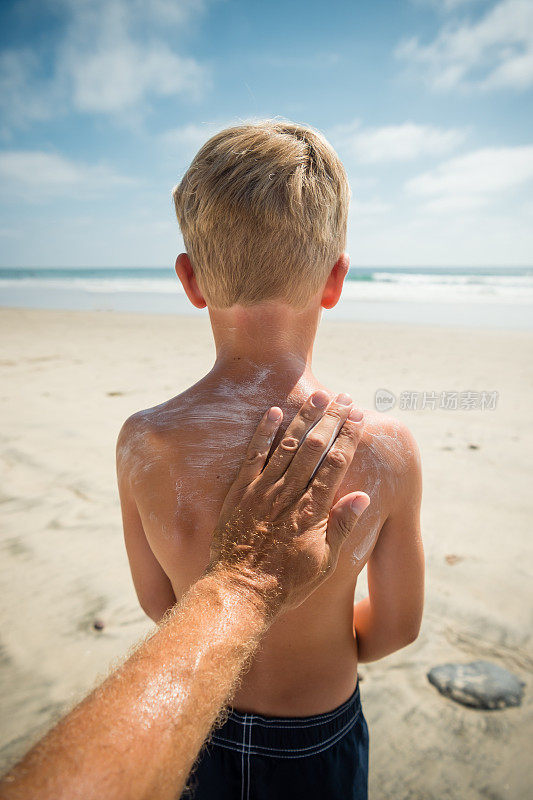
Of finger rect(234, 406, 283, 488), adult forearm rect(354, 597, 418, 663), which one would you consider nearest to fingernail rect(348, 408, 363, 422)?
finger rect(234, 406, 283, 488)

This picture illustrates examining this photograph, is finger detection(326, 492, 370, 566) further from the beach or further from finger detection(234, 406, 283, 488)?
the beach

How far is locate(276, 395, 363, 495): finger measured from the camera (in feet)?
3.76

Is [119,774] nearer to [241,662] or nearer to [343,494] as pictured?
[241,662]

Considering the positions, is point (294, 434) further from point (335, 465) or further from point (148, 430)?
point (148, 430)

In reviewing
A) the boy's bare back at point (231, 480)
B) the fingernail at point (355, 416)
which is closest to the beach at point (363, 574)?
the boy's bare back at point (231, 480)

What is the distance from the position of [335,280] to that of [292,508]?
741 mm

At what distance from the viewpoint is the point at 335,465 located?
1170mm

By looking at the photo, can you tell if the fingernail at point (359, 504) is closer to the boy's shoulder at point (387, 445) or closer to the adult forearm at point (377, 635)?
the boy's shoulder at point (387, 445)

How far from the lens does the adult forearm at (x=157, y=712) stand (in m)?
0.72

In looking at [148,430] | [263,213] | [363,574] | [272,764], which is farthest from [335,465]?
[363,574]

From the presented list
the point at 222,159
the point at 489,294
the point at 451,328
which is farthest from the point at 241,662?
the point at 489,294

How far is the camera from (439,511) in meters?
3.67

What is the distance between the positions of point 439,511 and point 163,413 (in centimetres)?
299

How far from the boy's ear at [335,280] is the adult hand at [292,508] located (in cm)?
39
